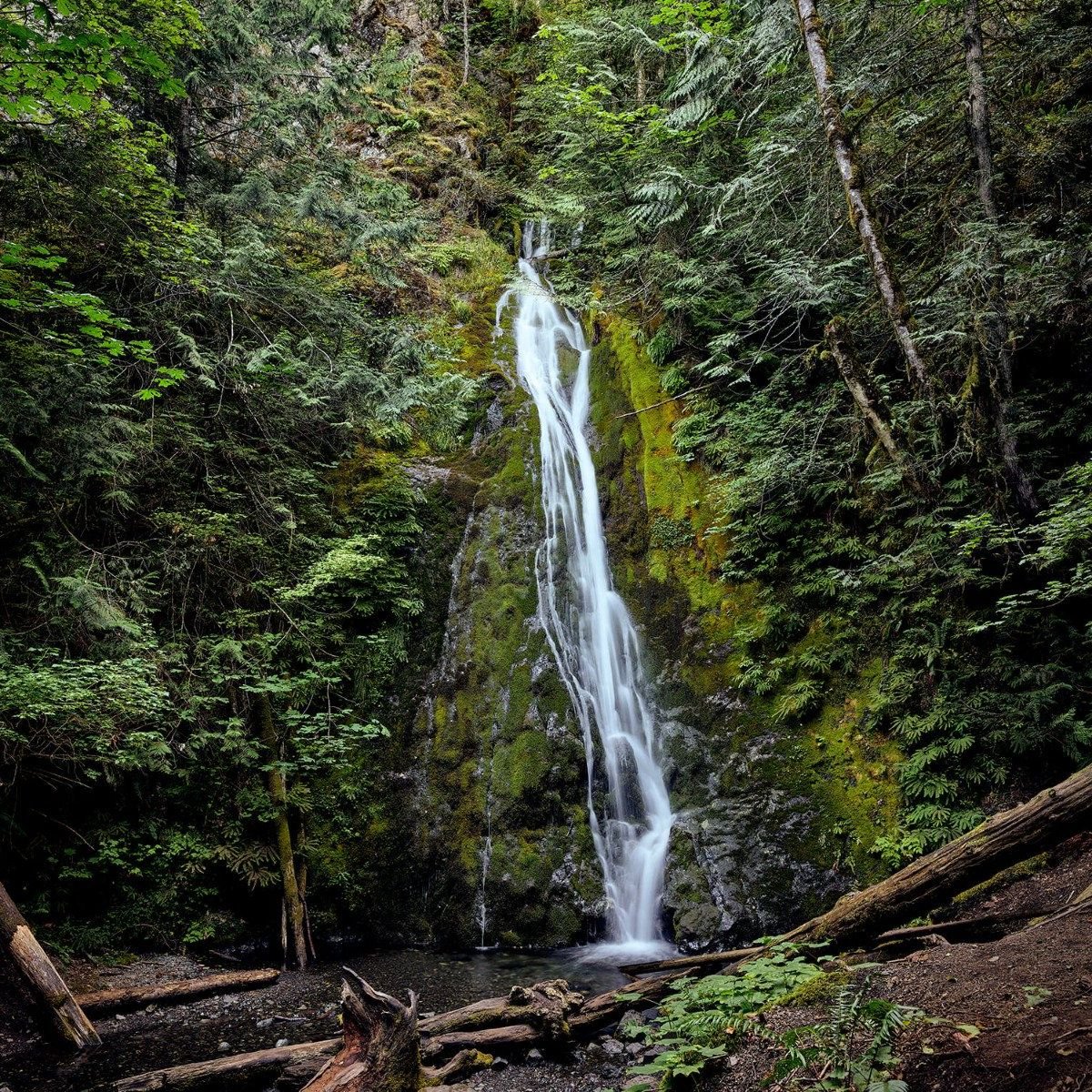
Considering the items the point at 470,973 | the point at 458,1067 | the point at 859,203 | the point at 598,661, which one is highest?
the point at 859,203

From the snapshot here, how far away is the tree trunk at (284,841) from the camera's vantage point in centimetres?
715

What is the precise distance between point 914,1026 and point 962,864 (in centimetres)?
167

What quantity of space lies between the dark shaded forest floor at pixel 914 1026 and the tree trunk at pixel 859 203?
439 cm

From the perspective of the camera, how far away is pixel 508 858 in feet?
25.5

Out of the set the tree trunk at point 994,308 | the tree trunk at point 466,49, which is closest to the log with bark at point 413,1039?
the tree trunk at point 994,308

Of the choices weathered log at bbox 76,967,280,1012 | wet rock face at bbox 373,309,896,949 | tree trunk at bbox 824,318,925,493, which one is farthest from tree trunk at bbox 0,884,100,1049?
tree trunk at bbox 824,318,925,493

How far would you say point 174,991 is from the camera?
596 cm

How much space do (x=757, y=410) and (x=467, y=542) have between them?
15.7 feet

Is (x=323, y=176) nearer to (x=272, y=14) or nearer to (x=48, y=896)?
(x=272, y=14)

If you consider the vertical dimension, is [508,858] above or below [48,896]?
below

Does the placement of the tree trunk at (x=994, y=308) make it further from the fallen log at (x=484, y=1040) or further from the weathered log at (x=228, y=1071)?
the weathered log at (x=228, y=1071)

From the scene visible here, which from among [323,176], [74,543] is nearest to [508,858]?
[74,543]

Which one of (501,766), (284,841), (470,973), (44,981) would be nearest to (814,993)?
(470,973)

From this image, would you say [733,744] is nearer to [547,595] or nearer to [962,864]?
[962,864]
